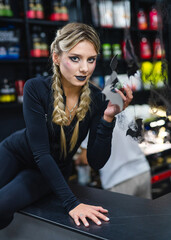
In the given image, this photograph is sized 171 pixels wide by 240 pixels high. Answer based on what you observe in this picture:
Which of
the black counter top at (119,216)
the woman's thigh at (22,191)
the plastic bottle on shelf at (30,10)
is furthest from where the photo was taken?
the plastic bottle on shelf at (30,10)

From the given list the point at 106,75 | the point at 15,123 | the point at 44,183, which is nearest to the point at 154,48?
the point at 106,75

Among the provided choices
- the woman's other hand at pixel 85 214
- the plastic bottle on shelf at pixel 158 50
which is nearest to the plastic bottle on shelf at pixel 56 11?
the plastic bottle on shelf at pixel 158 50

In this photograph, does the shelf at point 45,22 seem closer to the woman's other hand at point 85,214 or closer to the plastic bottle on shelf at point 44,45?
the plastic bottle on shelf at point 44,45

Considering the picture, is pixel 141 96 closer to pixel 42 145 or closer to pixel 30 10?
pixel 42 145

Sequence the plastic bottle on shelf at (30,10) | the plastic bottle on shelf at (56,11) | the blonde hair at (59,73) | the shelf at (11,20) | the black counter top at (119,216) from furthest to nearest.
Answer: the plastic bottle on shelf at (56,11) → the plastic bottle on shelf at (30,10) → the shelf at (11,20) → the blonde hair at (59,73) → the black counter top at (119,216)

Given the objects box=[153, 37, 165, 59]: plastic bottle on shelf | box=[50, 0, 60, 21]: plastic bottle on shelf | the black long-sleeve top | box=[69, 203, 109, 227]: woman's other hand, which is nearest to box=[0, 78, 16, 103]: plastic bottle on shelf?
box=[50, 0, 60, 21]: plastic bottle on shelf

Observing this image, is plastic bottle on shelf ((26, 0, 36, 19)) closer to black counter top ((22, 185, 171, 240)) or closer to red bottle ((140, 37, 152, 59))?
red bottle ((140, 37, 152, 59))

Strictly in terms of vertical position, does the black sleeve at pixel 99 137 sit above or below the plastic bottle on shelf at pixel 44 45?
below

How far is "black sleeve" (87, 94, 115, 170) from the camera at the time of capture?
1.30 meters

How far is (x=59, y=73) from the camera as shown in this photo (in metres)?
1.34

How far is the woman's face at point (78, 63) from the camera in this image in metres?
1.22

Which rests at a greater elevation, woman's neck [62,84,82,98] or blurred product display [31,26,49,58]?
blurred product display [31,26,49,58]

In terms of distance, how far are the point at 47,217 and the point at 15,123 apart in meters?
1.67

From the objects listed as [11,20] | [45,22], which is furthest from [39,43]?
[11,20]
